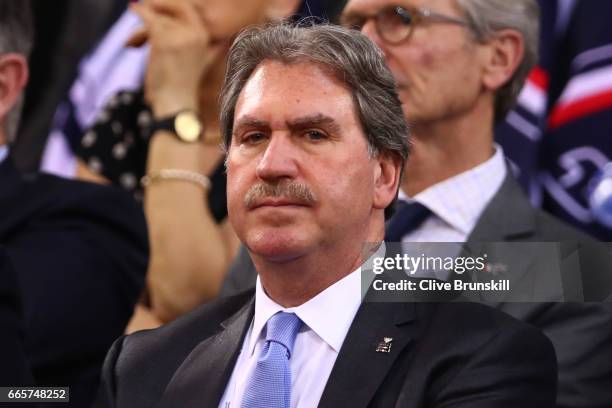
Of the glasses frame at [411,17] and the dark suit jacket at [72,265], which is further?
the glasses frame at [411,17]

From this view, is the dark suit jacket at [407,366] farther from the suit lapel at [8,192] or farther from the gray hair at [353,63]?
the suit lapel at [8,192]

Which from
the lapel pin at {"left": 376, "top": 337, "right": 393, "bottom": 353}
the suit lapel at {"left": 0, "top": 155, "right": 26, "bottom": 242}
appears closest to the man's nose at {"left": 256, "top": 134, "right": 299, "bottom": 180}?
the lapel pin at {"left": 376, "top": 337, "right": 393, "bottom": 353}

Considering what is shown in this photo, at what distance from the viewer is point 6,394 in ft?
8.76

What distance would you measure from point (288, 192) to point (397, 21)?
4.45ft

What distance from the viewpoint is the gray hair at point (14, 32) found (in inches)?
148

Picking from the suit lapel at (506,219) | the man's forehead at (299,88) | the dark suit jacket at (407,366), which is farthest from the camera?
the suit lapel at (506,219)

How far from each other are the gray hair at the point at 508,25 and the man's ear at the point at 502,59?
0.02m

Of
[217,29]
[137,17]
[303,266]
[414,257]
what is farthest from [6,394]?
Answer: [137,17]

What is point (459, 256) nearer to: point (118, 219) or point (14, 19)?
point (118, 219)

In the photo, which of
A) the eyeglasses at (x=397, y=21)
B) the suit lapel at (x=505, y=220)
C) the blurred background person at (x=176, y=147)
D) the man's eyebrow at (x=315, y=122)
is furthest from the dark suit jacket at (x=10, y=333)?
the eyeglasses at (x=397, y=21)

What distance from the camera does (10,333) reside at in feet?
9.02

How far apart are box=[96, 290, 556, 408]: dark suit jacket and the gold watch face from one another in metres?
1.59

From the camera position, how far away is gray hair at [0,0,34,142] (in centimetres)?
377

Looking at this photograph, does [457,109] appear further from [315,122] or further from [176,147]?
[315,122]
